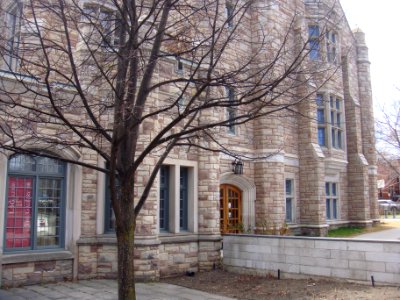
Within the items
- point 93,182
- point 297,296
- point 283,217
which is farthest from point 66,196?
point 283,217

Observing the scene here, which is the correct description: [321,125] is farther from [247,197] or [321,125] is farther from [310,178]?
[247,197]

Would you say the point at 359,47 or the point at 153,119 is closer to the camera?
the point at 153,119

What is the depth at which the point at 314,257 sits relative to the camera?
10.3 meters

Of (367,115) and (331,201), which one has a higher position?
(367,115)

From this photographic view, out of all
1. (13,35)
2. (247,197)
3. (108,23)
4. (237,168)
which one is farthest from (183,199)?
(13,35)

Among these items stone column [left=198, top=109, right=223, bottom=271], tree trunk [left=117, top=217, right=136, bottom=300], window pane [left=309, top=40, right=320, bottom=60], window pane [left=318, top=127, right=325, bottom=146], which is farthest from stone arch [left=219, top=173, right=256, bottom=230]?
tree trunk [left=117, top=217, right=136, bottom=300]

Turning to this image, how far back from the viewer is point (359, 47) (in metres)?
23.0

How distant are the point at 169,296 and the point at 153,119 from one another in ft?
14.6

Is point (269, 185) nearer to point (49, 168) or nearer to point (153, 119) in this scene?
point (153, 119)

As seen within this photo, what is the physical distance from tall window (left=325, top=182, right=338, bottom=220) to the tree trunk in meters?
14.9

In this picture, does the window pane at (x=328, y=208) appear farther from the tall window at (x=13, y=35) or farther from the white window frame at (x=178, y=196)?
the tall window at (x=13, y=35)

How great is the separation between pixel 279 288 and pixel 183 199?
4.11m

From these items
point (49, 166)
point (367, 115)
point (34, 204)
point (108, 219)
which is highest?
point (367, 115)

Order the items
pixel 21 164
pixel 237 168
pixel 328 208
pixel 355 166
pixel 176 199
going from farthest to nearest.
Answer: pixel 355 166, pixel 328 208, pixel 237 168, pixel 176 199, pixel 21 164
